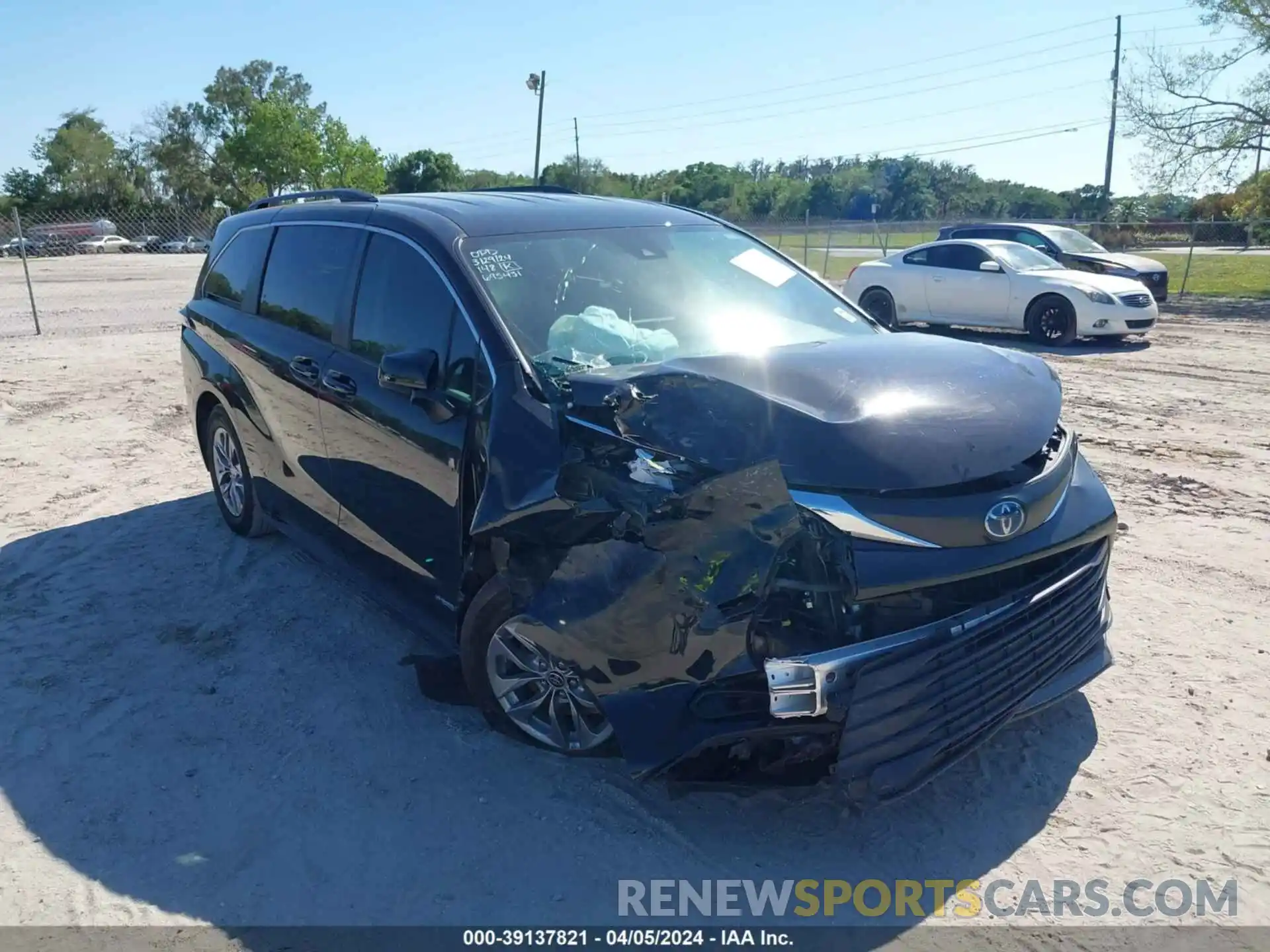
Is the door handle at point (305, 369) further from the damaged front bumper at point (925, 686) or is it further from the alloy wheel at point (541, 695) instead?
the damaged front bumper at point (925, 686)

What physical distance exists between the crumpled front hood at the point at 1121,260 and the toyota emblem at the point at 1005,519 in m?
15.5

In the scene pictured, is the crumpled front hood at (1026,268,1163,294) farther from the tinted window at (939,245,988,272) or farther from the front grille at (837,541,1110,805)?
the front grille at (837,541,1110,805)

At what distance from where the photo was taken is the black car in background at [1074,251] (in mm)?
16891

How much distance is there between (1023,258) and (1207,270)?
18640 millimetres

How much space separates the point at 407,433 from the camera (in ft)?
12.8

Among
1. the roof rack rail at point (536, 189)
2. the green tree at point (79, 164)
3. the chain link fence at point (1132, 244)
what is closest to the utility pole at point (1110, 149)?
the chain link fence at point (1132, 244)

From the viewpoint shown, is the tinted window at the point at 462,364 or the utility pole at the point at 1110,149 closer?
the tinted window at the point at 462,364

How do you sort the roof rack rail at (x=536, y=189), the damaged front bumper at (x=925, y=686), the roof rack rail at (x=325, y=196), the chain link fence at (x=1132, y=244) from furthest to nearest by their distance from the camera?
the chain link fence at (x=1132, y=244) < the roof rack rail at (x=536, y=189) < the roof rack rail at (x=325, y=196) < the damaged front bumper at (x=925, y=686)

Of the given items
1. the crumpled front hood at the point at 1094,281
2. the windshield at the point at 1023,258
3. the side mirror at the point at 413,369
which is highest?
the side mirror at the point at 413,369

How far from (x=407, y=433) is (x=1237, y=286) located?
25024mm

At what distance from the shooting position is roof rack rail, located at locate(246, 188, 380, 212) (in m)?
4.99

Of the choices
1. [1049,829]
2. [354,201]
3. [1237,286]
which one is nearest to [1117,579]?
[1049,829]

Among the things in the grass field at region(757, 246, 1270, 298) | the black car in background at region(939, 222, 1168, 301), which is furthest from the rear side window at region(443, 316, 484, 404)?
the grass field at region(757, 246, 1270, 298)

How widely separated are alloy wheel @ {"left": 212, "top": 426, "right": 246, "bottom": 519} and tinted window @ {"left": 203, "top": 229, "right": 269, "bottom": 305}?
2.66ft
